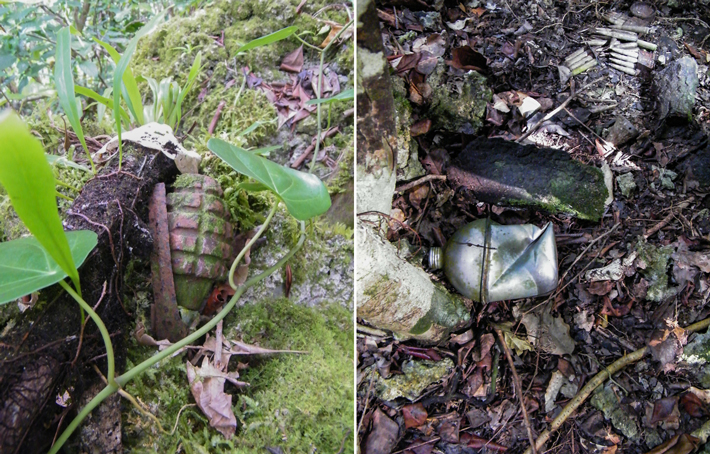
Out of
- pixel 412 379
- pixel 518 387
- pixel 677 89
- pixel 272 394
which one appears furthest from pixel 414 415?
pixel 677 89

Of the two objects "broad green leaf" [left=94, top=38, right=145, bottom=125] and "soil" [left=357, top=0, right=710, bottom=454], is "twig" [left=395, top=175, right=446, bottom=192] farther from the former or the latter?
"broad green leaf" [left=94, top=38, right=145, bottom=125]

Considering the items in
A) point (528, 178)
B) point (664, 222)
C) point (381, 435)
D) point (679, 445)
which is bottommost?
point (679, 445)

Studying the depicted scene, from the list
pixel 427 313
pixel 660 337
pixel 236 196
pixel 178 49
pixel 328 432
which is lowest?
pixel 660 337

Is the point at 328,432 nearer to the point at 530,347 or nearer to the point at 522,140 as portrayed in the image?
the point at 530,347

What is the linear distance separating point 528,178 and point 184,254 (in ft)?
2.52

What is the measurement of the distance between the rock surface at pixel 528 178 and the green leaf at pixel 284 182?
54cm

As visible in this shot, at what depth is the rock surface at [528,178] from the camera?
1.02 meters

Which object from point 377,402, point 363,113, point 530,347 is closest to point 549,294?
point 530,347

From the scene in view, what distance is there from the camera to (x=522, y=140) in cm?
106

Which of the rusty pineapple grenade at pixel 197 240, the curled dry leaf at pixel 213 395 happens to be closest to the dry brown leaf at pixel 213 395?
the curled dry leaf at pixel 213 395

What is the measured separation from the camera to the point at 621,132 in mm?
1104

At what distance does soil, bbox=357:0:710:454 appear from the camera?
0.99 m

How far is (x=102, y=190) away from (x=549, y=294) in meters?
0.94

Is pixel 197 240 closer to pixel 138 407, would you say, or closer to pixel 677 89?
pixel 138 407
